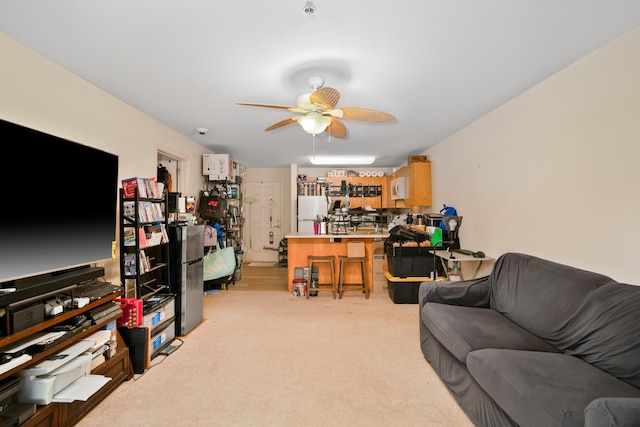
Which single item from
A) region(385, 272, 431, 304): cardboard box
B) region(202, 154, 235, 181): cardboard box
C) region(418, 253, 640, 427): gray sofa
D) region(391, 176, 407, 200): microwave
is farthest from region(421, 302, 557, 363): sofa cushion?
region(202, 154, 235, 181): cardboard box

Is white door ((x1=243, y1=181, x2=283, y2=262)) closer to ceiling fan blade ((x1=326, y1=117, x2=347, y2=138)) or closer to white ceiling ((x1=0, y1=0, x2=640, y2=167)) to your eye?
white ceiling ((x1=0, y1=0, x2=640, y2=167))

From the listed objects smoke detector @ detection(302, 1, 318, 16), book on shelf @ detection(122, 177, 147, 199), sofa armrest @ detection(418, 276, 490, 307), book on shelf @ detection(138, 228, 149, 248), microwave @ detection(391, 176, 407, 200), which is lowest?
sofa armrest @ detection(418, 276, 490, 307)

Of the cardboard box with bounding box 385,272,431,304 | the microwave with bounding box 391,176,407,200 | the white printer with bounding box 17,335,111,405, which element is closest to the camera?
the white printer with bounding box 17,335,111,405

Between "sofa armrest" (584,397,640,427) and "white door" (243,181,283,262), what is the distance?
6381 mm

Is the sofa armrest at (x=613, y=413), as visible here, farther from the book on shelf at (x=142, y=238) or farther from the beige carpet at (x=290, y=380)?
the book on shelf at (x=142, y=238)

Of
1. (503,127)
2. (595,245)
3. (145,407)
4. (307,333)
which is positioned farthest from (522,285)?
(145,407)

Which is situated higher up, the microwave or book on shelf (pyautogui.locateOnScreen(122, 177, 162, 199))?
the microwave

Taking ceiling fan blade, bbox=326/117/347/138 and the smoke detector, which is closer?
the smoke detector

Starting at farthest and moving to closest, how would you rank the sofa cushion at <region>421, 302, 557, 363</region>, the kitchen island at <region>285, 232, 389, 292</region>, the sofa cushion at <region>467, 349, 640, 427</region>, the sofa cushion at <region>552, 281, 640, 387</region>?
the kitchen island at <region>285, 232, 389, 292</region>
the sofa cushion at <region>421, 302, 557, 363</region>
the sofa cushion at <region>552, 281, 640, 387</region>
the sofa cushion at <region>467, 349, 640, 427</region>

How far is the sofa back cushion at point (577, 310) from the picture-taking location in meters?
1.36

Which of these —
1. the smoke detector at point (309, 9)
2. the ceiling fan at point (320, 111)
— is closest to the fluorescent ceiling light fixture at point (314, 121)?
the ceiling fan at point (320, 111)

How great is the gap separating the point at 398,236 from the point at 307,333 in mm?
1896

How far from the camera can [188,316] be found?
2.89m

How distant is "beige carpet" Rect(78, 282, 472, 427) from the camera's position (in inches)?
67.4
